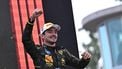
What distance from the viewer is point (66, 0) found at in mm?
8727

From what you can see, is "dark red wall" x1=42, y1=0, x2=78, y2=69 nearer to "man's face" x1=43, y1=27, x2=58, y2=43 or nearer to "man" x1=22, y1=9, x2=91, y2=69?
"man" x1=22, y1=9, x2=91, y2=69

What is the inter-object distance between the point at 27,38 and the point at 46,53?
28 centimetres

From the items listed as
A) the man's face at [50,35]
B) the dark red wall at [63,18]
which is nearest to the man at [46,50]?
the man's face at [50,35]

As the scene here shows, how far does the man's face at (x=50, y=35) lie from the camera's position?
21.1ft

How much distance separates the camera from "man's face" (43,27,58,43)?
21.1 feet

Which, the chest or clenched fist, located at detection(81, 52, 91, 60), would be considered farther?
clenched fist, located at detection(81, 52, 91, 60)

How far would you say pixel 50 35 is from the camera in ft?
21.1

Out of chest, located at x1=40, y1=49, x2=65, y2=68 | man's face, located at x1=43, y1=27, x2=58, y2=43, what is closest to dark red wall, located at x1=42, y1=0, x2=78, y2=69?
chest, located at x1=40, y1=49, x2=65, y2=68

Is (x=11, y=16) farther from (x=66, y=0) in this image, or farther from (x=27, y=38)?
(x=27, y=38)

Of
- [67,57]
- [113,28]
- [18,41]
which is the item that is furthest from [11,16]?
[113,28]

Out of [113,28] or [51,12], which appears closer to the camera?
[51,12]

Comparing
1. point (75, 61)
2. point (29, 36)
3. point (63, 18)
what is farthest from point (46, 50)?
point (63, 18)

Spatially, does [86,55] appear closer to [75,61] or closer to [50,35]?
[75,61]

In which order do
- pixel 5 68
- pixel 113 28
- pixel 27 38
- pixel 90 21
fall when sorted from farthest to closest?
pixel 90 21
pixel 113 28
pixel 5 68
pixel 27 38
